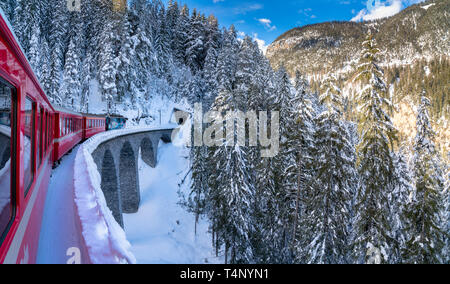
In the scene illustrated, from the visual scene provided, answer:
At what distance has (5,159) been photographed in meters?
2.45

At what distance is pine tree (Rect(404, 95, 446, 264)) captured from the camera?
1349 centimetres

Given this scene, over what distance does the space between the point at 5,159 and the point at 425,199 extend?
19.7 meters

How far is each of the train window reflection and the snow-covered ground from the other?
19.1 metres

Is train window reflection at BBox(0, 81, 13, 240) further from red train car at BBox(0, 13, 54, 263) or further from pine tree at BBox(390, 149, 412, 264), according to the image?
pine tree at BBox(390, 149, 412, 264)

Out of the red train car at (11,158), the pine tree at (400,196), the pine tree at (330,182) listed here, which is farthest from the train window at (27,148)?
the pine tree at (400,196)

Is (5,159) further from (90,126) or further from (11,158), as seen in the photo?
(90,126)

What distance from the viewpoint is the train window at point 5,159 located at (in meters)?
2.35

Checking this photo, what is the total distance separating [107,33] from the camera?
38250mm

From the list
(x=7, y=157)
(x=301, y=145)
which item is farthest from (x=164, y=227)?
(x=7, y=157)

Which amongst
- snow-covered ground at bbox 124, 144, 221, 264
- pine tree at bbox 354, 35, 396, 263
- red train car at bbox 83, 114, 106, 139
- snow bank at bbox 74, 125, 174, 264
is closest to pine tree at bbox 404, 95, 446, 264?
pine tree at bbox 354, 35, 396, 263

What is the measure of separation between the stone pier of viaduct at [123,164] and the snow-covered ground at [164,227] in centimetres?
191
